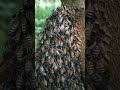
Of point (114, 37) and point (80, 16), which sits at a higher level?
point (80, 16)

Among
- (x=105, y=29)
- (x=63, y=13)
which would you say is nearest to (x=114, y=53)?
(x=105, y=29)

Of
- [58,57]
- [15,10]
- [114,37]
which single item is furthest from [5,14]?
[114,37]

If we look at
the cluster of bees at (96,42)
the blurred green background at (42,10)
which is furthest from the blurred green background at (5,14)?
the cluster of bees at (96,42)

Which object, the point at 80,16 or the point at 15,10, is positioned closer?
the point at 15,10

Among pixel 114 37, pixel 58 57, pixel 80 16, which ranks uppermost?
pixel 80 16

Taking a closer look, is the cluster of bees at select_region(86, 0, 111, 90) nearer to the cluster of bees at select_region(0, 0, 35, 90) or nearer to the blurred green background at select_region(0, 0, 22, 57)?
the cluster of bees at select_region(0, 0, 35, 90)

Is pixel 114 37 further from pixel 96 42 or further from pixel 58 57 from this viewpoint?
pixel 58 57
